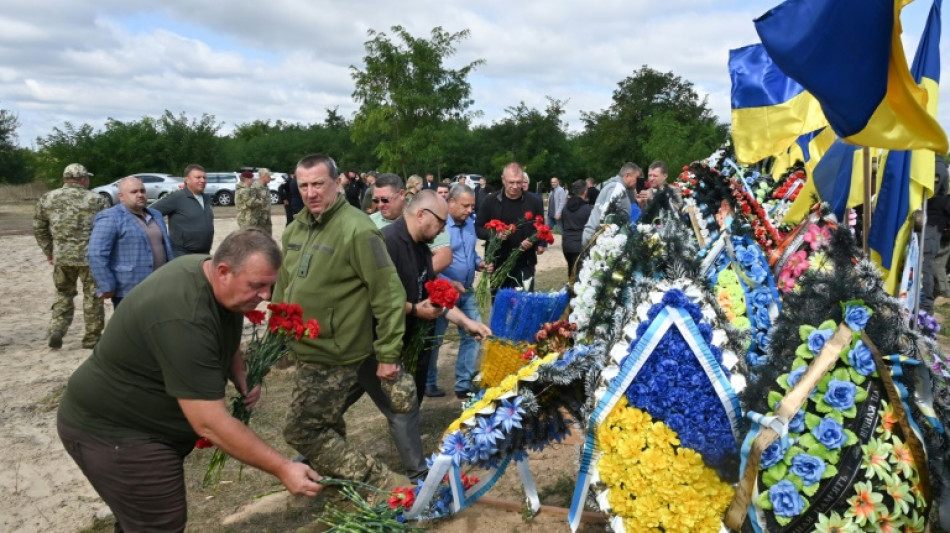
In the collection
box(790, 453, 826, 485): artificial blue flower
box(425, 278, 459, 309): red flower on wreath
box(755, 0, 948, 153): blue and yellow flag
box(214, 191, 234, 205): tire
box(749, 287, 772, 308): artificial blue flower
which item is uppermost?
box(755, 0, 948, 153): blue and yellow flag

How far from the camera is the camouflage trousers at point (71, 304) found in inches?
316

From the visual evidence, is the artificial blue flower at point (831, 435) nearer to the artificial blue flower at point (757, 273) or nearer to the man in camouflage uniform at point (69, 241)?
the artificial blue flower at point (757, 273)

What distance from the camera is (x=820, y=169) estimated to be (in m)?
6.05

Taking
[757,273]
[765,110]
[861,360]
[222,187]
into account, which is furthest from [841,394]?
[222,187]

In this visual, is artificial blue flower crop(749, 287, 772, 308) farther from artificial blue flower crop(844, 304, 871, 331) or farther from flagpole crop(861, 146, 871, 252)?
artificial blue flower crop(844, 304, 871, 331)

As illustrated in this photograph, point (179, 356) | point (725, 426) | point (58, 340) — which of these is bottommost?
point (58, 340)

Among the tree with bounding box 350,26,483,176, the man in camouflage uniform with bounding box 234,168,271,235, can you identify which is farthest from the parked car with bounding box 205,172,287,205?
the man in camouflage uniform with bounding box 234,168,271,235

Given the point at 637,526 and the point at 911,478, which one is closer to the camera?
the point at 911,478

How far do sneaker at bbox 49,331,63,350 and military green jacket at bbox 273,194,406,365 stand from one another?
552 centimetres

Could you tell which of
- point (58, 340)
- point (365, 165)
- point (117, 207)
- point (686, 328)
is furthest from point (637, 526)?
point (365, 165)

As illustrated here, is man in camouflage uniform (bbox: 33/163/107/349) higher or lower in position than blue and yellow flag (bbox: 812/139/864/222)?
lower

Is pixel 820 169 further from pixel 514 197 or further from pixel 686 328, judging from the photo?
pixel 686 328

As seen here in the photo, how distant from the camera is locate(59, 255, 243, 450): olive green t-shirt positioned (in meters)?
2.80

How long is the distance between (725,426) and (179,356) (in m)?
2.27
